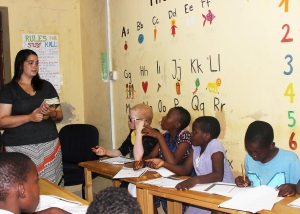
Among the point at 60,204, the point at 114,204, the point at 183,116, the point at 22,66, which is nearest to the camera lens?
the point at 114,204

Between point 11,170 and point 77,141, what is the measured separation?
3.16 m

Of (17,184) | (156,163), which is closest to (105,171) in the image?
(156,163)

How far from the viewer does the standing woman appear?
350 centimetres

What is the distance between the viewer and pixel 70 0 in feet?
16.5

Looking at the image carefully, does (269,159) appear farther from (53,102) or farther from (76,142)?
(76,142)

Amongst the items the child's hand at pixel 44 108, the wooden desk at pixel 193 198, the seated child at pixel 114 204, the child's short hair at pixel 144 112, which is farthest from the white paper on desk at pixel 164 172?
the seated child at pixel 114 204

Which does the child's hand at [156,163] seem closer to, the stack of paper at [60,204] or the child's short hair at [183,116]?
the child's short hair at [183,116]

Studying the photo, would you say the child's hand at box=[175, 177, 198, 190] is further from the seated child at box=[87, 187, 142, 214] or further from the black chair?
the black chair

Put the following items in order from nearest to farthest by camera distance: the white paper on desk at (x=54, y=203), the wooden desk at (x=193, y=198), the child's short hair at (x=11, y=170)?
the child's short hair at (x=11, y=170) → the wooden desk at (x=193, y=198) → the white paper on desk at (x=54, y=203)

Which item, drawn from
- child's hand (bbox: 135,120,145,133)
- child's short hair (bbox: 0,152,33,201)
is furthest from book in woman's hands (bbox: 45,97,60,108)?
child's short hair (bbox: 0,152,33,201)

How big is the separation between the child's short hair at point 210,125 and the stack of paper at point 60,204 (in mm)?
1146

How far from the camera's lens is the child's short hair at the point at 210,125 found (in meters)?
2.99

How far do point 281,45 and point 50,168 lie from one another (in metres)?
2.21

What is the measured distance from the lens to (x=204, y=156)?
9.73 feet
